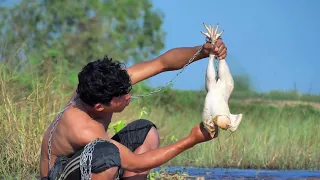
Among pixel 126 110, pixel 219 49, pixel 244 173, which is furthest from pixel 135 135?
pixel 126 110

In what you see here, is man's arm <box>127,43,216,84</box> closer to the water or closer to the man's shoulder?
the man's shoulder

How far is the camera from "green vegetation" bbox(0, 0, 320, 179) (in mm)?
6922

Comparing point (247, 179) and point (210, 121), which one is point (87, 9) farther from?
point (210, 121)

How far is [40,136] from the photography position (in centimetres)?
688

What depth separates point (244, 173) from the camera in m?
7.02

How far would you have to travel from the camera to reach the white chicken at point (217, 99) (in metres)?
4.07

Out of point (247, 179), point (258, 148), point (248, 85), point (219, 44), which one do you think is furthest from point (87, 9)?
point (219, 44)

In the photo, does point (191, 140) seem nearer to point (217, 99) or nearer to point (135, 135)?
point (217, 99)

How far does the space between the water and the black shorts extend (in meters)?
1.82

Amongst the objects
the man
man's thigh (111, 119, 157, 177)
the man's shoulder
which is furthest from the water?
the man's shoulder

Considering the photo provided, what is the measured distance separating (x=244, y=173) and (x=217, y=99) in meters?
2.99

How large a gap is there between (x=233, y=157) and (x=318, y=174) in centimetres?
112

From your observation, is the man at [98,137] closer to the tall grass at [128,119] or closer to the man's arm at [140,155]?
the man's arm at [140,155]

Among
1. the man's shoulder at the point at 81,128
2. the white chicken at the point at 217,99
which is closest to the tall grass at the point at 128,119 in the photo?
the man's shoulder at the point at 81,128
